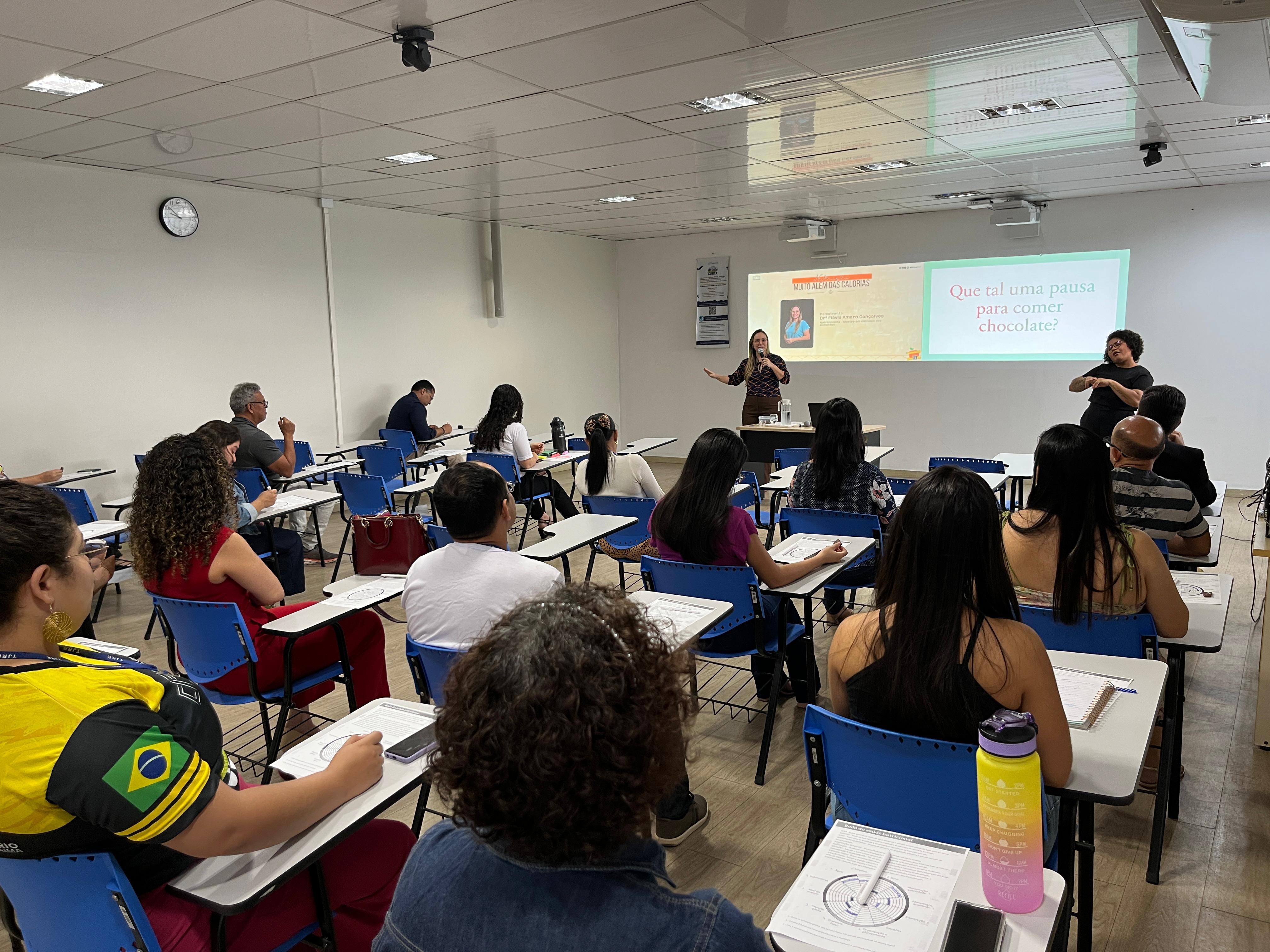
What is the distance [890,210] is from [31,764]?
9.31m

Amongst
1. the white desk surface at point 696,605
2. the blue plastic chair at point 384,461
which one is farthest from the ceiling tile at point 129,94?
the white desk surface at point 696,605

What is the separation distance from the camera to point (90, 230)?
20.4 ft

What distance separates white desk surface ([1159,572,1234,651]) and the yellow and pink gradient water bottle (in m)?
1.44

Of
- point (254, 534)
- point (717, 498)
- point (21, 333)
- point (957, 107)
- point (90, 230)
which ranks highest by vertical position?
point (957, 107)

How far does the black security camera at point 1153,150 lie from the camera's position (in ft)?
19.3

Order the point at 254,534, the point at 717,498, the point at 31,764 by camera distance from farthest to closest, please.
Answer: the point at 254,534
the point at 717,498
the point at 31,764

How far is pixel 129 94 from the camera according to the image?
439cm

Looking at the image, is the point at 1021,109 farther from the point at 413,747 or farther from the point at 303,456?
the point at 303,456

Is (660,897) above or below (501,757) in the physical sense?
below

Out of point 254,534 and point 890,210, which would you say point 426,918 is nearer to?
point 254,534

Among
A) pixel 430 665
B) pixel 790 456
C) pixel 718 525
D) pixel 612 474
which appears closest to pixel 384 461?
pixel 612 474

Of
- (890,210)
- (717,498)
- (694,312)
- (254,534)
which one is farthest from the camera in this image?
(694,312)

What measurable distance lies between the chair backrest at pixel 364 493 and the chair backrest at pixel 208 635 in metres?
2.72

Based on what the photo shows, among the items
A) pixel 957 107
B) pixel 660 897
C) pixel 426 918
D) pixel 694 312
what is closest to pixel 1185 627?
pixel 660 897
